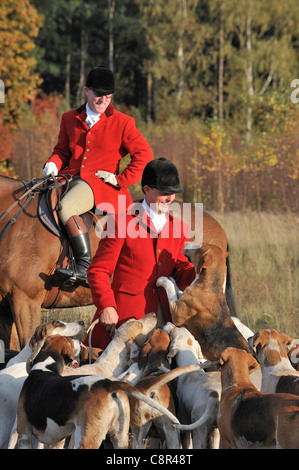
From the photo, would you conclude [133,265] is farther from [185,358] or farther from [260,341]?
[260,341]

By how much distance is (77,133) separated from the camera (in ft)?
24.3

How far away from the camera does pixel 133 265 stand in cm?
574

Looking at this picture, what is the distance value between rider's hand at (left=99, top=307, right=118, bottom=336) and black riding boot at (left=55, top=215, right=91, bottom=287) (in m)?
1.74

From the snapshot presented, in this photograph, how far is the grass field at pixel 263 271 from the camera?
28.6ft

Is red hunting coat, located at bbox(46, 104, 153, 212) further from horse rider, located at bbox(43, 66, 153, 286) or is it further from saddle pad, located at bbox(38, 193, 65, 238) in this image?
saddle pad, located at bbox(38, 193, 65, 238)

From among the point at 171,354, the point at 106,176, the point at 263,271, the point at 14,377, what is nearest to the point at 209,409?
the point at 171,354

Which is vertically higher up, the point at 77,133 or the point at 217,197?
the point at 77,133

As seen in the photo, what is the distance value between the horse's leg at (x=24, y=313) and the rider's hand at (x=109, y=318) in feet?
5.92

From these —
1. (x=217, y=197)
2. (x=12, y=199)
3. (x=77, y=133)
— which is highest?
(x=77, y=133)

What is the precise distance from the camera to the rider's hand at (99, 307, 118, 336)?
548cm

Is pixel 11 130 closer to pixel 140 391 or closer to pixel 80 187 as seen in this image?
pixel 80 187

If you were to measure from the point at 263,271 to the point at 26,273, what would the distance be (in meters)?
4.89
